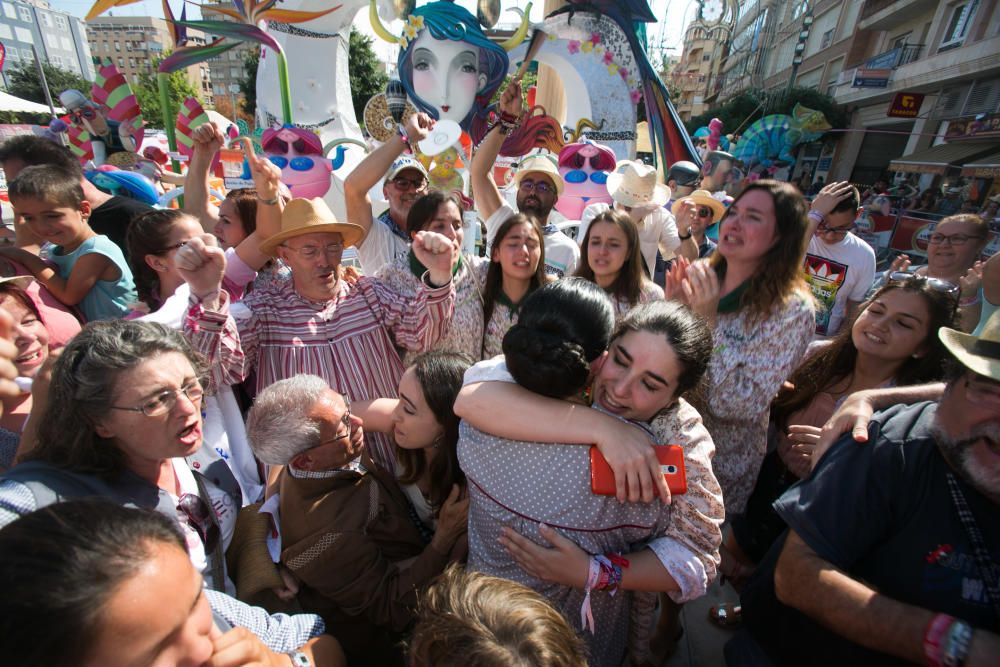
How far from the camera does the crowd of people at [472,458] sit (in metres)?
0.86

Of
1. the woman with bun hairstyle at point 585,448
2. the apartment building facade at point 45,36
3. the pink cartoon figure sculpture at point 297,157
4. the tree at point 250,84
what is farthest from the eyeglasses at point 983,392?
the apartment building facade at point 45,36

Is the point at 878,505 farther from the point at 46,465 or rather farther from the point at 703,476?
the point at 46,465

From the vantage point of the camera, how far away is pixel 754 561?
2059 millimetres

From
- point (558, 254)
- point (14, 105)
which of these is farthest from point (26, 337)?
point (14, 105)

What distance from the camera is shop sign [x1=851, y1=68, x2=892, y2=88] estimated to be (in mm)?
18859

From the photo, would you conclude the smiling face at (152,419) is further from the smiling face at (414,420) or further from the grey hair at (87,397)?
the smiling face at (414,420)

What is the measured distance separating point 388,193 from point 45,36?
91878 mm

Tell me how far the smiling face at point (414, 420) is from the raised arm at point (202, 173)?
6.72 feet

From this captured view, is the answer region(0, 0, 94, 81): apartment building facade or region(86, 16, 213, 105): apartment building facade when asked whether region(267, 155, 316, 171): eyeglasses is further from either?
region(86, 16, 213, 105): apartment building facade

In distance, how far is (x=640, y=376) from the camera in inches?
48.4

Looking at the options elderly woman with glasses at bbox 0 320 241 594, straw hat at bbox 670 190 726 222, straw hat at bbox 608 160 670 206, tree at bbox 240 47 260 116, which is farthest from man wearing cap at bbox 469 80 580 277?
tree at bbox 240 47 260 116

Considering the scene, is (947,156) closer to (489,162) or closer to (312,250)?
(489,162)

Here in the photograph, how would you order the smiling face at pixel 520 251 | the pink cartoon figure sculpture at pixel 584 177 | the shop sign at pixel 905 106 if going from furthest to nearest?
the shop sign at pixel 905 106 → the pink cartoon figure sculpture at pixel 584 177 → the smiling face at pixel 520 251

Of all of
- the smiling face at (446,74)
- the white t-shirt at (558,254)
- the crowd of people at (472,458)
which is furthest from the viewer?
the smiling face at (446,74)
